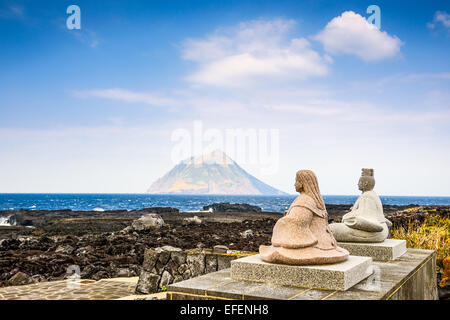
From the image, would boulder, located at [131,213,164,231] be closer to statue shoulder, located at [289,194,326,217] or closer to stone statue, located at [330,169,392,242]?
stone statue, located at [330,169,392,242]

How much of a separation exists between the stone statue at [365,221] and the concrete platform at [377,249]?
0.12 m

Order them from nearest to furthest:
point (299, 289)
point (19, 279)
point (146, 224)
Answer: point (299, 289) < point (19, 279) < point (146, 224)

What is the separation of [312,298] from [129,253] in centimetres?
1124

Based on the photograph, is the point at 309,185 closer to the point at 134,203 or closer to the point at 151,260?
the point at 151,260

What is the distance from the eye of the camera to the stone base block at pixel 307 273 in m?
5.31

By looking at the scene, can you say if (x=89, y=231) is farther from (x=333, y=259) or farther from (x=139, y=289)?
(x=333, y=259)

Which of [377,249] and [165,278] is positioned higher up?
[377,249]

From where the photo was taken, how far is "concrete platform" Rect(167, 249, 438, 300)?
5047 millimetres

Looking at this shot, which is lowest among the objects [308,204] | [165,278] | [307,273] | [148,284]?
[148,284]

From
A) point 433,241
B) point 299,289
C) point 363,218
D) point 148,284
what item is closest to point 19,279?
point 148,284

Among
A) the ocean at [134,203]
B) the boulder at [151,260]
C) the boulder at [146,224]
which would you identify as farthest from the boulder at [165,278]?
the ocean at [134,203]

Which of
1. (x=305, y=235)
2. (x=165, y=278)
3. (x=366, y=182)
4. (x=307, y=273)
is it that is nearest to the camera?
(x=307, y=273)

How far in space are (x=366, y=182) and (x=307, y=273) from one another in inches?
142

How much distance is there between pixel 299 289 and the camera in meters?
5.36
